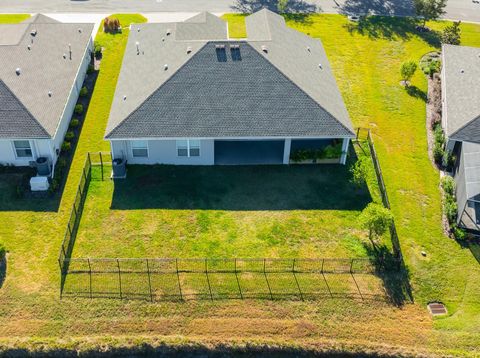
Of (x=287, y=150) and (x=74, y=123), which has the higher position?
(x=287, y=150)

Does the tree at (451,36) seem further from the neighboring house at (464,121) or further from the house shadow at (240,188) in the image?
the house shadow at (240,188)

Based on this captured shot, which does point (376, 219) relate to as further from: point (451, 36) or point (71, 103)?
point (451, 36)

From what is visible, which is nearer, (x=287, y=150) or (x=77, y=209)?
(x=77, y=209)

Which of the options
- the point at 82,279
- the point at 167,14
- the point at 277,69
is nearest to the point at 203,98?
the point at 277,69

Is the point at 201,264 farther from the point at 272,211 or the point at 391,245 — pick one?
the point at 391,245

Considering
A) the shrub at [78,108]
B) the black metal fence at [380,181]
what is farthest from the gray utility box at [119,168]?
the black metal fence at [380,181]

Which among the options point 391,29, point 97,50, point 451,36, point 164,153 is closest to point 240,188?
point 164,153

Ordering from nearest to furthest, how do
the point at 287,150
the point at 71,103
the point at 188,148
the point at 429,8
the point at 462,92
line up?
the point at 188,148 < the point at 287,150 < the point at 462,92 < the point at 71,103 < the point at 429,8

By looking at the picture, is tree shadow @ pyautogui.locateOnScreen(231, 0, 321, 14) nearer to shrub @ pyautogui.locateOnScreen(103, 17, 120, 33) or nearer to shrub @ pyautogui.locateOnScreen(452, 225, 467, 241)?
shrub @ pyautogui.locateOnScreen(103, 17, 120, 33)
